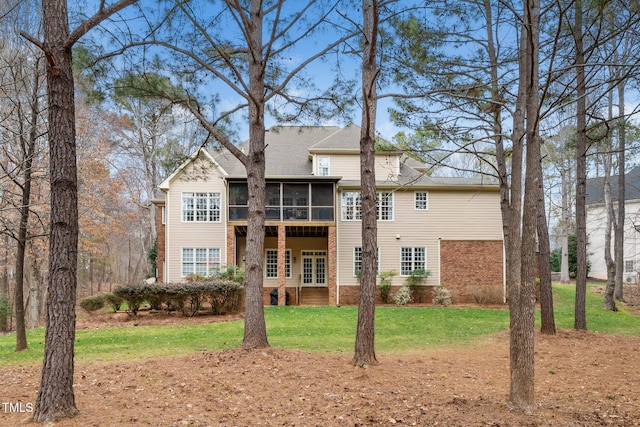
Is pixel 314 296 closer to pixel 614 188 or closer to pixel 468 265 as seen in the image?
pixel 468 265

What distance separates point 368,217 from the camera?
7020 millimetres

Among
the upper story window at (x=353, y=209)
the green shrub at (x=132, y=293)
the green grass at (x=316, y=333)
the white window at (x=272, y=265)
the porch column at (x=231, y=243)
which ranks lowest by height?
the green grass at (x=316, y=333)

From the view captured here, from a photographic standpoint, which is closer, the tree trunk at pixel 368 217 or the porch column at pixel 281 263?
the tree trunk at pixel 368 217

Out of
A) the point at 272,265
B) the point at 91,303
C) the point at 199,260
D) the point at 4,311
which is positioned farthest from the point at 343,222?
the point at 4,311

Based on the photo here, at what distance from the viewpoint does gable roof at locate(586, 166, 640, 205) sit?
2734 cm

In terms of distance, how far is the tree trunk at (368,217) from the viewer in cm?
687

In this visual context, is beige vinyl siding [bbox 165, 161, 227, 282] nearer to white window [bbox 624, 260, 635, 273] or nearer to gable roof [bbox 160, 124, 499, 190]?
gable roof [bbox 160, 124, 499, 190]

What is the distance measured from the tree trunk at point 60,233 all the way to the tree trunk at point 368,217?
3892mm

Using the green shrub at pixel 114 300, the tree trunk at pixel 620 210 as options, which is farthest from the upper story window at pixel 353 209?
the green shrub at pixel 114 300

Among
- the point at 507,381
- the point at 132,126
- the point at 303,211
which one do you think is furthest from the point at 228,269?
the point at 507,381

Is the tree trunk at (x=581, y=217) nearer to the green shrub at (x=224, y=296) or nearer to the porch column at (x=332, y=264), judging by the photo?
the porch column at (x=332, y=264)

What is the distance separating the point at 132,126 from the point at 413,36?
62.4ft

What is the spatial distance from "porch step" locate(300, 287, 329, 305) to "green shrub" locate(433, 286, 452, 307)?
476cm

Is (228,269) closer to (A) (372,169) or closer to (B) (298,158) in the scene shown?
(B) (298,158)
